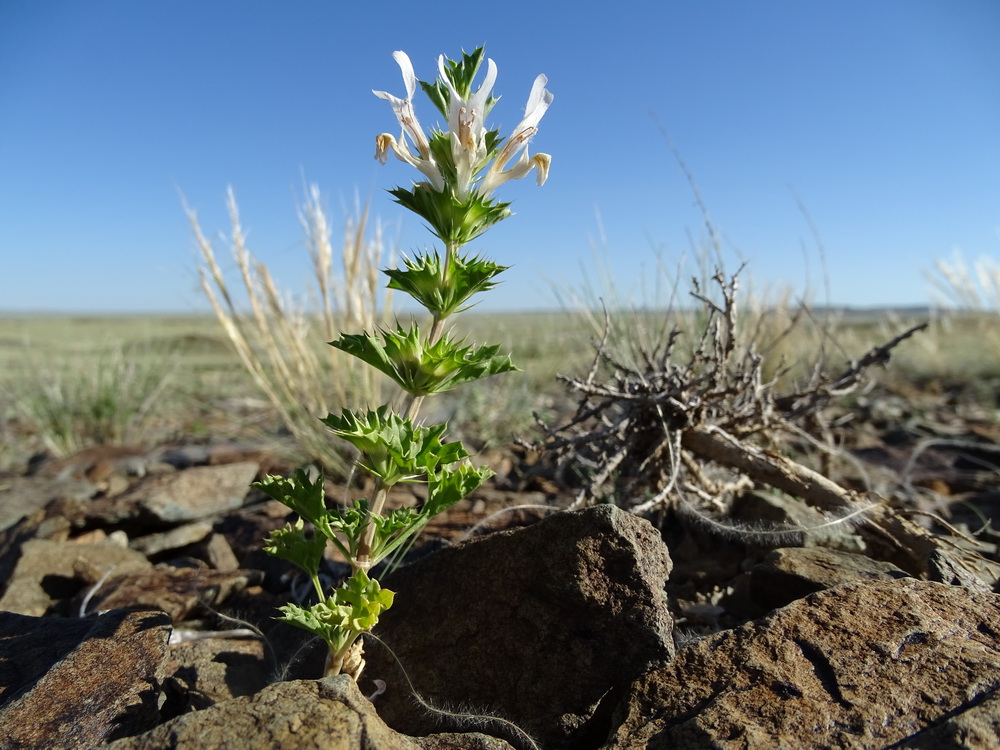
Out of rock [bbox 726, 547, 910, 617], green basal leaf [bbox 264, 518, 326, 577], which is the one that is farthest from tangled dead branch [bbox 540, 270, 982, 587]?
green basal leaf [bbox 264, 518, 326, 577]

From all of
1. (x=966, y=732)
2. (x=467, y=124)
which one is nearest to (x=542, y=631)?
(x=966, y=732)

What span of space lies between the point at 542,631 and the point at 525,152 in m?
1.28

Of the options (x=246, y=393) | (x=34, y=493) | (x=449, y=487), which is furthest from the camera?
(x=246, y=393)

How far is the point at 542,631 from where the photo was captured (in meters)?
1.88

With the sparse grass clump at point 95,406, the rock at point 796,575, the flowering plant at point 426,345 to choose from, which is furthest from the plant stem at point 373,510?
the sparse grass clump at point 95,406

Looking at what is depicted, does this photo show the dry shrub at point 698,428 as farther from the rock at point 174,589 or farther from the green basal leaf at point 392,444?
the rock at point 174,589

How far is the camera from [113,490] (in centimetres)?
443

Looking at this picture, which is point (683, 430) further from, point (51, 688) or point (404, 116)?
point (51, 688)

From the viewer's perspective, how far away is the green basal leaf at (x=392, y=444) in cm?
156

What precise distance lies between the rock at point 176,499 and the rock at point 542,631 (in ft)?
6.79

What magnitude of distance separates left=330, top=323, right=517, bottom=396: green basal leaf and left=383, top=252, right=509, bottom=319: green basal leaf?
0.28 feet

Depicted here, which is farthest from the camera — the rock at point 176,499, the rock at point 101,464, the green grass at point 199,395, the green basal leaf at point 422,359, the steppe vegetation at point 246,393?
the green grass at point 199,395

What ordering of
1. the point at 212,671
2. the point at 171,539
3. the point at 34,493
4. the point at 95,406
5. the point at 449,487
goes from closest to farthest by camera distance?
the point at 449,487 → the point at 212,671 → the point at 171,539 → the point at 34,493 → the point at 95,406

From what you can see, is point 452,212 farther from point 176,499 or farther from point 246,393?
point 246,393
